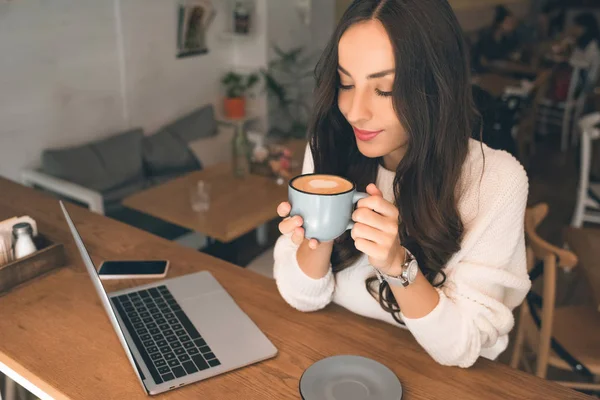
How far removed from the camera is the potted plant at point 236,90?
14.6ft

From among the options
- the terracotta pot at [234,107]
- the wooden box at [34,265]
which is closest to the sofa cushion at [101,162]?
the terracotta pot at [234,107]

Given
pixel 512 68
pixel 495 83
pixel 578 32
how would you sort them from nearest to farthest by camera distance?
pixel 495 83 → pixel 512 68 → pixel 578 32

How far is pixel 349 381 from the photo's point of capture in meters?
0.95

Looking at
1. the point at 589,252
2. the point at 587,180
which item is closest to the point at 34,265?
the point at 589,252

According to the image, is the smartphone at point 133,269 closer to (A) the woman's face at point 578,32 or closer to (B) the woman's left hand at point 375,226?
(B) the woman's left hand at point 375,226

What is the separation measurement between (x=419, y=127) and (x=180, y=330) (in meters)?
0.61

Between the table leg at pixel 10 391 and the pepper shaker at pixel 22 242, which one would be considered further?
the table leg at pixel 10 391

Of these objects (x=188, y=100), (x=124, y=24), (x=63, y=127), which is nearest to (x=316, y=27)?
(x=188, y=100)

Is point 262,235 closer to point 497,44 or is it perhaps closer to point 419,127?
point 419,127

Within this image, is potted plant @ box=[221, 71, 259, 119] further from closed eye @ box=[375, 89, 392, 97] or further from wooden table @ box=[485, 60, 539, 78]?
closed eye @ box=[375, 89, 392, 97]

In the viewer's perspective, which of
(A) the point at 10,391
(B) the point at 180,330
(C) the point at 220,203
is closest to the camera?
(B) the point at 180,330

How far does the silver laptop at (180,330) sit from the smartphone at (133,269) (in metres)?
0.06

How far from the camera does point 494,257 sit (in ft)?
3.58

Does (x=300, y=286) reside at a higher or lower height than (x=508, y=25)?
lower
